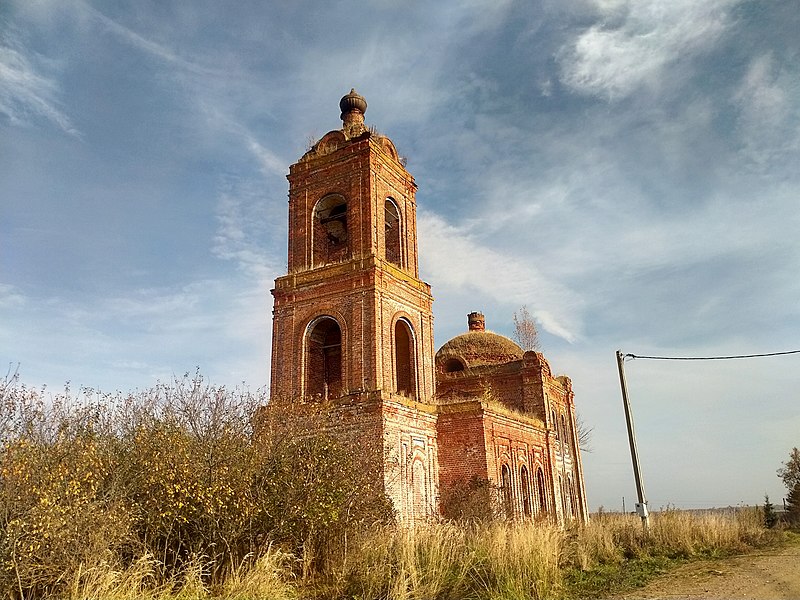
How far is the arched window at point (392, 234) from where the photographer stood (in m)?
21.0

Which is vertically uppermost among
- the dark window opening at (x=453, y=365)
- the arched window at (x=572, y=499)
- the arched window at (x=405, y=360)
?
the dark window opening at (x=453, y=365)

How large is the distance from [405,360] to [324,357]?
2.62 meters

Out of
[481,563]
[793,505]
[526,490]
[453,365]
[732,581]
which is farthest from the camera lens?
[453,365]

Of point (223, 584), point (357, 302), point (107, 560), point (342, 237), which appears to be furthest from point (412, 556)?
point (342, 237)

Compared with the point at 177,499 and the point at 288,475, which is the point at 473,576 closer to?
the point at 288,475

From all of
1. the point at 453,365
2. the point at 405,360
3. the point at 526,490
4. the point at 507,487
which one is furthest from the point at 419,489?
the point at 453,365

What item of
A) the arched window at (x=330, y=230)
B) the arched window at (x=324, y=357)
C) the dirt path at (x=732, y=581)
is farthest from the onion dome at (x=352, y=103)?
the dirt path at (x=732, y=581)

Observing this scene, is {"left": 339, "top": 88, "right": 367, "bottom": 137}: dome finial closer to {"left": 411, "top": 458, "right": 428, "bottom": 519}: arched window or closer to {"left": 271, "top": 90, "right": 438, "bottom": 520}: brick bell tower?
{"left": 271, "top": 90, "right": 438, "bottom": 520}: brick bell tower

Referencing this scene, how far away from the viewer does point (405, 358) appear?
67.5 ft

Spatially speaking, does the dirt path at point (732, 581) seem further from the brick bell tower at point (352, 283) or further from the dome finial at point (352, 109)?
the dome finial at point (352, 109)

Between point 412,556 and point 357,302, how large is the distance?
934cm

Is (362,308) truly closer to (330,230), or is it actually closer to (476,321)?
(330,230)

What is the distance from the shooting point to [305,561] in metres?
10.5

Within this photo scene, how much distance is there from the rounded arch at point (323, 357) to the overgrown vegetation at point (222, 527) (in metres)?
6.27
